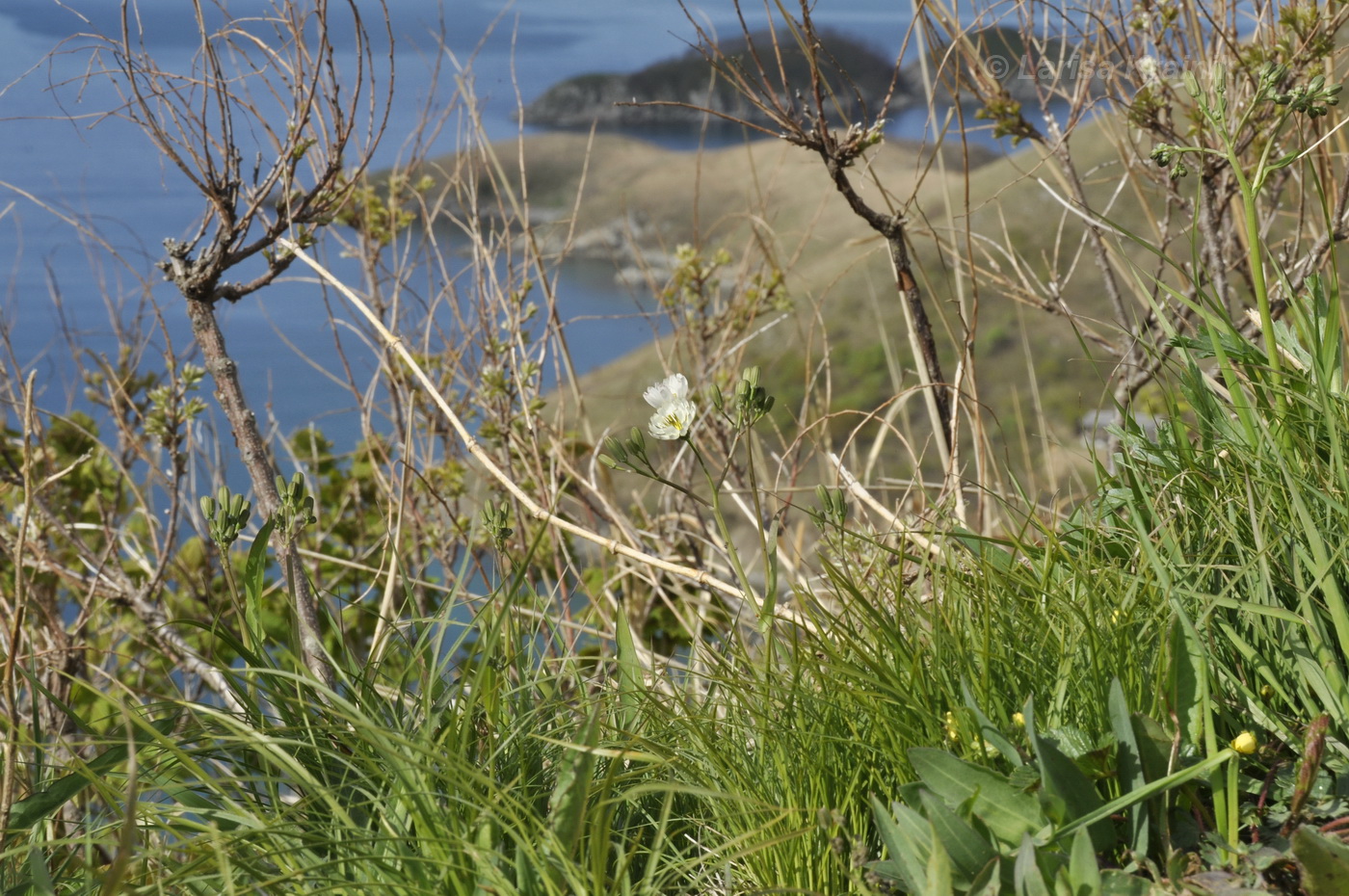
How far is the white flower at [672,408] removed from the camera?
1.11 m

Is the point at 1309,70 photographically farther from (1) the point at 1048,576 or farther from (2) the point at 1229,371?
(1) the point at 1048,576

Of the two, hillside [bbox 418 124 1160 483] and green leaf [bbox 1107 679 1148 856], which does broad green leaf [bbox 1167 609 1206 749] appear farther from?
hillside [bbox 418 124 1160 483]

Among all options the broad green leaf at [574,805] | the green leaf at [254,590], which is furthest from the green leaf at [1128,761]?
the green leaf at [254,590]

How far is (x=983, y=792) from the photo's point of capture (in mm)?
874

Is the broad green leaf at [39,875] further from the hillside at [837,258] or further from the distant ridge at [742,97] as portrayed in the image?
the hillside at [837,258]

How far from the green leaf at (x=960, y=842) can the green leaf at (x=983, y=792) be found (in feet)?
0.07

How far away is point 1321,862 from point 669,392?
737 mm

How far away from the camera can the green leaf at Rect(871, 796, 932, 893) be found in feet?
2.75

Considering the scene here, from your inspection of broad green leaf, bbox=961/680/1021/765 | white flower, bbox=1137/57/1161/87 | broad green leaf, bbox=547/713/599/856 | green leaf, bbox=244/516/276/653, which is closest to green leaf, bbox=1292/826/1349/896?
broad green leaf, bbox=961/680/1021/765

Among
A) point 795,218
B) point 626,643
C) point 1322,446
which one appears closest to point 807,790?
point 626,643

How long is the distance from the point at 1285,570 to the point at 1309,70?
107 cm

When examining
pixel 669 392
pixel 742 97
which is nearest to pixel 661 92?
pixel 742 97

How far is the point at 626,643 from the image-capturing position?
4.09 feet

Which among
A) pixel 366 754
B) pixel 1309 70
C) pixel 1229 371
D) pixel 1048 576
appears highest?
pixel 1309 70
